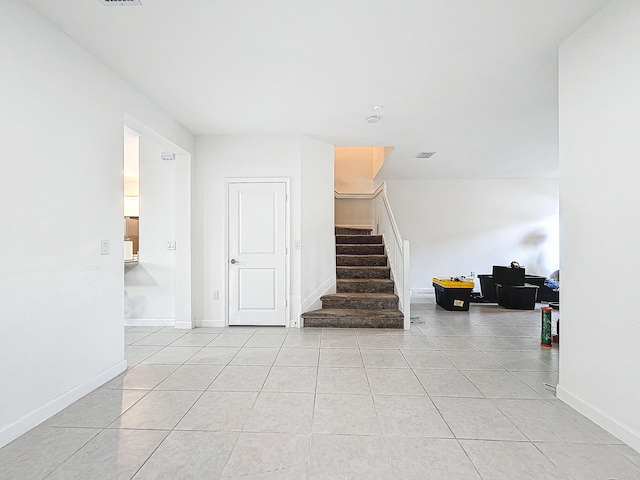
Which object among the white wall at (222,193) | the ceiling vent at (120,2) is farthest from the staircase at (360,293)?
the ceiling vent at (120,2)

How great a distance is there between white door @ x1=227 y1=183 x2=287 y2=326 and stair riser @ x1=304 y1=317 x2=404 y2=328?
0.46 meters

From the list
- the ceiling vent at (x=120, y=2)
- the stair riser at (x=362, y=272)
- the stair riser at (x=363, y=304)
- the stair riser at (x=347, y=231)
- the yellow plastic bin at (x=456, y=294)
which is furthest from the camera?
the stair riser at (x=347, y=231)

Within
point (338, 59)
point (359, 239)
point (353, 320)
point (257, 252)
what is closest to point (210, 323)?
point (257, 252)

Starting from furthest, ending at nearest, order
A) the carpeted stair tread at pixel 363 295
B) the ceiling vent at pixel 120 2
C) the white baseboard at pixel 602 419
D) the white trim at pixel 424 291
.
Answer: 1. the white trim at pixel 424 291
2. the carpeted stair tread at pixel 363 295
3. the ceiling vent at pixel 120 2
4. the white baseboard at pixel 602 419

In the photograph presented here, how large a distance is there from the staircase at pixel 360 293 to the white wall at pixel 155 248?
6.48 feet

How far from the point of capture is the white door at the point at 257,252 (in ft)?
15.1

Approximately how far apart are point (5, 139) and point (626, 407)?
3.89m

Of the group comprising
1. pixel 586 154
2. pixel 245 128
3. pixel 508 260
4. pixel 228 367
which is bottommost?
pixel 228 367

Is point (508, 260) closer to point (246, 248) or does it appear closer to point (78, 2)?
point (246, 248)

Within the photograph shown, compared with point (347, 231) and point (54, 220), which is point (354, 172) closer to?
point (347, 231)

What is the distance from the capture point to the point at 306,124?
418cm

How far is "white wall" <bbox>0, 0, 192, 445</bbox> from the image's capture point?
197 cm

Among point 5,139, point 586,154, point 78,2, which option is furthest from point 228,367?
point 586,154

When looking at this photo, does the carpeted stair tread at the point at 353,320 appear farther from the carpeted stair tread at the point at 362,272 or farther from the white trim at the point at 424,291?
the white trim at the point at 424,291
